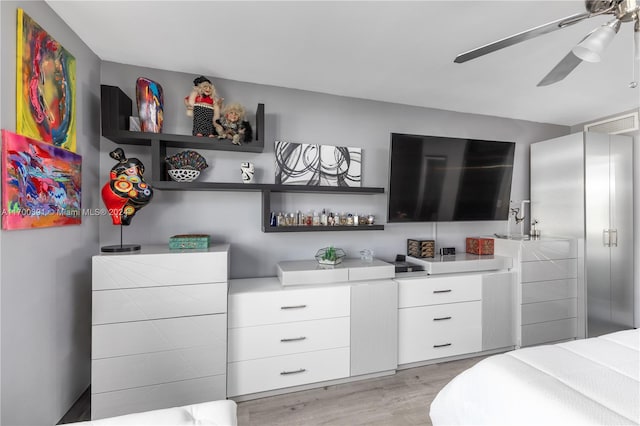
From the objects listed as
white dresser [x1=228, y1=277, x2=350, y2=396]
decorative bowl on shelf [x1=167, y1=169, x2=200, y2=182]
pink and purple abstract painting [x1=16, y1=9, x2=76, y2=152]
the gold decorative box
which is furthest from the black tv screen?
pink and purple abstract painting [x1=16, y1=9, x2=76, y2=152]

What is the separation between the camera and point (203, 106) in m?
2.08

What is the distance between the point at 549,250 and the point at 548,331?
2.52ft

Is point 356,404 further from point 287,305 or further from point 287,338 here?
point 287,305

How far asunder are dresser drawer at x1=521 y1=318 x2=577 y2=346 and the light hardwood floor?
955 mm

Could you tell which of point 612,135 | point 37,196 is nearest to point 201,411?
point 37,196

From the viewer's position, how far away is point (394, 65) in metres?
2.08

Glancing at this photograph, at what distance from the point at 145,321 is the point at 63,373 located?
0.56 metres

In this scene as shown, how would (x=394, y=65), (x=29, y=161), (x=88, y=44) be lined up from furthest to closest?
(x=394, y=65), (x=88, y=44), (x=29, y=161)

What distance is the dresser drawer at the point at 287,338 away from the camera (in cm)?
190

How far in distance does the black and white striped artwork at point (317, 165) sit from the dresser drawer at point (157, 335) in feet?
3.99

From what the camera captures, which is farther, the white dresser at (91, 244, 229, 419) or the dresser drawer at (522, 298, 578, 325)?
the dresser drawer at (522, 298, 578, 325)

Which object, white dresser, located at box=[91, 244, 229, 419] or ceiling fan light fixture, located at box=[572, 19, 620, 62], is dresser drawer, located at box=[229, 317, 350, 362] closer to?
white dresser, located at box=[91, 244, 229, 419]

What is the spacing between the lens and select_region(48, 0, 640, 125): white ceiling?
4.97 feet

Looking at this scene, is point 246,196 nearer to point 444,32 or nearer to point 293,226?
point 293,226
